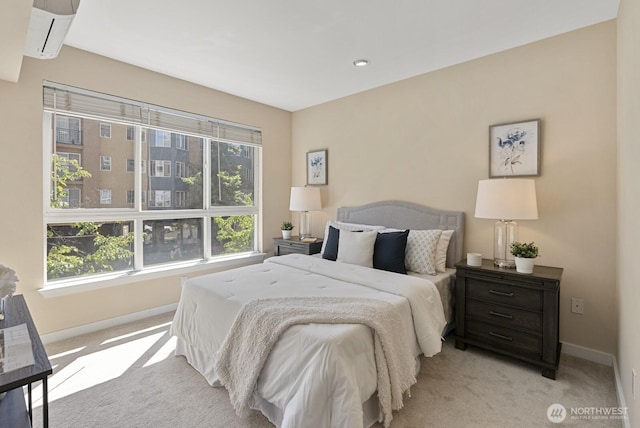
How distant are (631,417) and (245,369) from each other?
2.03 meters

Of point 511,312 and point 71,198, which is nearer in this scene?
point 511,312

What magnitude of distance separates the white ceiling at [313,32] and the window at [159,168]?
978 millimetres

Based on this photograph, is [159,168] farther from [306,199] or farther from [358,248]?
[358,248]

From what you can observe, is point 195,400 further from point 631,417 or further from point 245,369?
point 631,417

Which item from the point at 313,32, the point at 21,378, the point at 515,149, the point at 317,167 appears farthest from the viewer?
the point at 317,167

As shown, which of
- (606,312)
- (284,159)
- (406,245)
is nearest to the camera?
(606,312)

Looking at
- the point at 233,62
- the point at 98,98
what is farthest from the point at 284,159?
the point at 98,98

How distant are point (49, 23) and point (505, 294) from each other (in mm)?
3618

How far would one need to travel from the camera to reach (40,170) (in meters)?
2.76

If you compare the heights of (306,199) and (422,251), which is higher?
(306,199)

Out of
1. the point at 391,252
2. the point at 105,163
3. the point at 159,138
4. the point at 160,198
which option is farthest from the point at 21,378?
the point at 159,138

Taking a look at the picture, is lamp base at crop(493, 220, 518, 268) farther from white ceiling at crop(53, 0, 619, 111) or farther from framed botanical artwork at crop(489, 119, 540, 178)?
white ceiling at crop(53, 0, 619, 111)

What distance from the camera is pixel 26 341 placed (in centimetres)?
138

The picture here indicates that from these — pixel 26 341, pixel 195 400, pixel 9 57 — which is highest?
pixel 9 57
